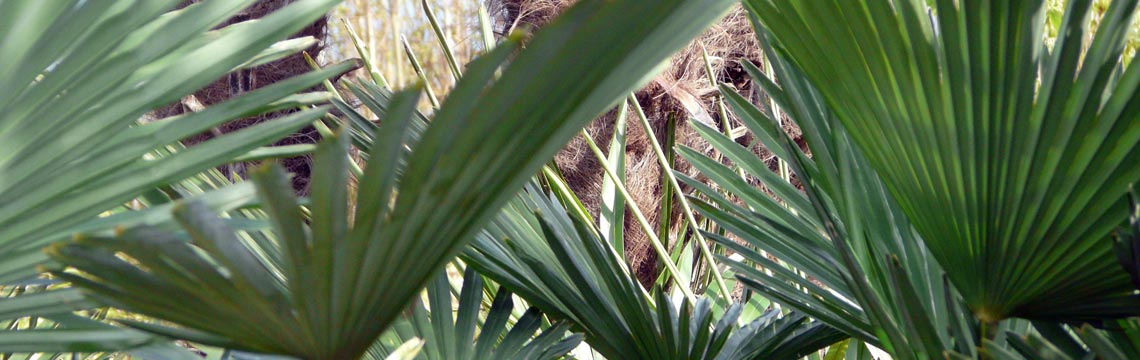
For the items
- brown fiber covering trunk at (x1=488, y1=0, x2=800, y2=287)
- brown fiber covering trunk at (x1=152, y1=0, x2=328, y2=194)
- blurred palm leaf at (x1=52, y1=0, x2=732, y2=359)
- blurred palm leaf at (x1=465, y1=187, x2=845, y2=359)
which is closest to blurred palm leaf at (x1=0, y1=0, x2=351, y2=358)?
blurred palm leaf at (x1=52, y1=0, x2=732, y2=359)

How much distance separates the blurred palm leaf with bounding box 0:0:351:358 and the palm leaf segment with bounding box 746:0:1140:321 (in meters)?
0.23

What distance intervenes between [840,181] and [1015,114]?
3.3 inches

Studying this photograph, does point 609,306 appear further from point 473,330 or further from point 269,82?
point 269,82

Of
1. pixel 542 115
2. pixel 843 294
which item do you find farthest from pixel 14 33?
pixel 843 294

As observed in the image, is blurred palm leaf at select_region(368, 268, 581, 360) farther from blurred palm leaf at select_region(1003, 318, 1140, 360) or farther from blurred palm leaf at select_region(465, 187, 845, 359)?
blurred palm leaf at select_region(1003, 318, 1140, 360)

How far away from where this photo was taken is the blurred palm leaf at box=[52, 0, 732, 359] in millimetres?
199

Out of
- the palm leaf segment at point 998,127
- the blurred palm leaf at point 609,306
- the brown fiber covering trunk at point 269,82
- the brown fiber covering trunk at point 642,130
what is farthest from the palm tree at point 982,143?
the brown fiber covering trunk at point 269,82

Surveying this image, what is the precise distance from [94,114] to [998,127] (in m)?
0.37

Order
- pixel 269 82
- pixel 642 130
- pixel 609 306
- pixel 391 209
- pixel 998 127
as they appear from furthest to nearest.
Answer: pixel 269 82 → pixel 642 130 → pixel 609 306 → pixel 998 127 → pixel 391 209

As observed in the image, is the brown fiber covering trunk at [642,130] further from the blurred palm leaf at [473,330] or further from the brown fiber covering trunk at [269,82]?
the blurred palm leaf at [473,330]

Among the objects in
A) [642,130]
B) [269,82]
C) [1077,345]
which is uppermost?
[269,82]

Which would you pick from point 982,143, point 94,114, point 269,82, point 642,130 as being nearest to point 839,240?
point 982,143

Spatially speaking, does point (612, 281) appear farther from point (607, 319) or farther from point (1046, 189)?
point (1046, 189)

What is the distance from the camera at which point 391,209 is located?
246 mm
